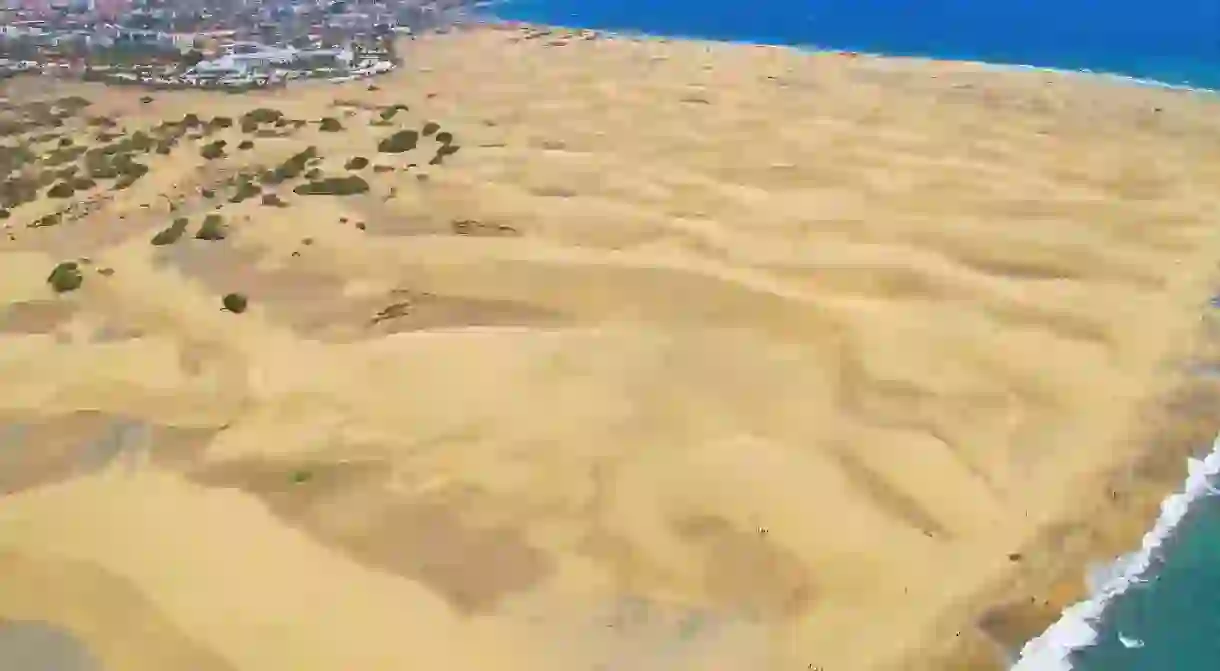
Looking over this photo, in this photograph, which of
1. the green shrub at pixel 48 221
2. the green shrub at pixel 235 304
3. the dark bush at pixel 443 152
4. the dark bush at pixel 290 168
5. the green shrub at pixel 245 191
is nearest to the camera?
the green shrub at pixel 235 304

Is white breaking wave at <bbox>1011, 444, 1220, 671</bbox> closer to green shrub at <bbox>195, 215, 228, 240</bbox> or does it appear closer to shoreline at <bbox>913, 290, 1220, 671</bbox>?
shoreline at <bbox>913, 290, 1220, 671</bbox>

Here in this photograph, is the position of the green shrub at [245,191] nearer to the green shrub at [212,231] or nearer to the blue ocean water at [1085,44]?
the green shrub at [212,231]

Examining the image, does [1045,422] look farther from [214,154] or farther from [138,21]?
[138,21]

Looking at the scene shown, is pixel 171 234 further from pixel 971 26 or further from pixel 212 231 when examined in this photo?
pixel 971 26

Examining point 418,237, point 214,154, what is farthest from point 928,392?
point 214,154

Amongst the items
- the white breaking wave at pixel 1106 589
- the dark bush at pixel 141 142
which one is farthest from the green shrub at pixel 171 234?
the white breaking wave at pixel 1106 589

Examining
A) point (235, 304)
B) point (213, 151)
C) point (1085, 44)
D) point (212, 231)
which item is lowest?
point (235, 304)

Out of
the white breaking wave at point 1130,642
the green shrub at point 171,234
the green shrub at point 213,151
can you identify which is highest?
the green shrub at point 213,151

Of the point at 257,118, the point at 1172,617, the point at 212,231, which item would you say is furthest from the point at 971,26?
the point at 1172,617
